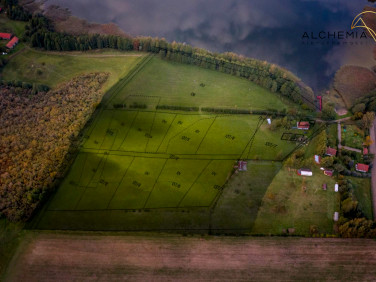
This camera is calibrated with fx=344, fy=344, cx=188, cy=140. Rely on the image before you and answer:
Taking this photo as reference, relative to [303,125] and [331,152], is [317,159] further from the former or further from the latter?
[303,125]

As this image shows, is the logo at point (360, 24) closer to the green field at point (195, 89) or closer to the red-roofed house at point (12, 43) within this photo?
the green field at point (195, 89)

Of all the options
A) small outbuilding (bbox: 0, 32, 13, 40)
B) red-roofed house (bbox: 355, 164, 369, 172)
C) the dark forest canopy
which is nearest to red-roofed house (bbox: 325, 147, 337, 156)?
red-roofed house (bbox: 355, 164, 369, 172)

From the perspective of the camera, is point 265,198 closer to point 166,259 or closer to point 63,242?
point 166,259

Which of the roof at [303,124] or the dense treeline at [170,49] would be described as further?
the dense treeline at [170,49]

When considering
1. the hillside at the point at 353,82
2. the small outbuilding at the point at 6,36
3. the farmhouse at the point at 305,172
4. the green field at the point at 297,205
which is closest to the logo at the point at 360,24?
the hillside at the point at 353,82

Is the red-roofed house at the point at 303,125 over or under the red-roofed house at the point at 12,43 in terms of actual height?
under

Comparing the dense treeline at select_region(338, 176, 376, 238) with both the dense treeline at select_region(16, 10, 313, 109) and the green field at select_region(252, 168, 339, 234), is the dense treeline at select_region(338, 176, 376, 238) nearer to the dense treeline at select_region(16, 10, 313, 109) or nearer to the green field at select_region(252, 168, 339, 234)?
the green field at select_region(252, 168, 339, 234)

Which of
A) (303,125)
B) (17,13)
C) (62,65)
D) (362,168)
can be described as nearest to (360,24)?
(303,125)
